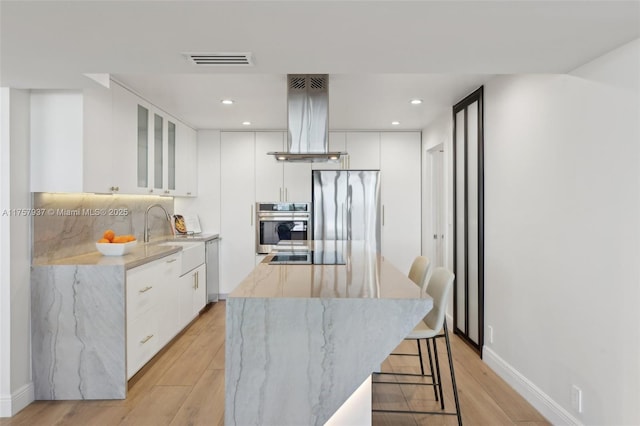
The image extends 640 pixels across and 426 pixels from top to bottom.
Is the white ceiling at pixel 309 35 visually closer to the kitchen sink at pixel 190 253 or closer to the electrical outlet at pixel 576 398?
the electrical outlet at pixel 576 398

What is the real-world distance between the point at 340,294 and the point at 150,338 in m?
2.09

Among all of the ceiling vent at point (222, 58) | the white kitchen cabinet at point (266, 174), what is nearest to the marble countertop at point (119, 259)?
the ceiling vent at point (222, 58)

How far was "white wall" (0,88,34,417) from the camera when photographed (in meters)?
2.61

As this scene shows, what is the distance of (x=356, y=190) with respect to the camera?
552 centimetres

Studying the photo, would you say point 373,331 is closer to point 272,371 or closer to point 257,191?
point 272,371

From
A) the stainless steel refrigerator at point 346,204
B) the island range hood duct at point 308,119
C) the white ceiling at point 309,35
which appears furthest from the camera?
the stainless steel refrigerator at point 346,204

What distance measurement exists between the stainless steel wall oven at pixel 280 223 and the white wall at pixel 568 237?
108 inches

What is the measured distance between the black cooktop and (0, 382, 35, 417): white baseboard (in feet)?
6.03

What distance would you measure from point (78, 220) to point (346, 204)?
3.21 m

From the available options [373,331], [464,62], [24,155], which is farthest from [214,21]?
[24,155]

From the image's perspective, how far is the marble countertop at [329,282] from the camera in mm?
1947

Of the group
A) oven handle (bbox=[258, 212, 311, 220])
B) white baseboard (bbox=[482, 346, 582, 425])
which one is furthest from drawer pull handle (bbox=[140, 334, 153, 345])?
white baseboard (bbox=[482, 346, 582, 425])

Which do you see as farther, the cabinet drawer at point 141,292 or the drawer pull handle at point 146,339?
the drawer pull handle at point 146,339

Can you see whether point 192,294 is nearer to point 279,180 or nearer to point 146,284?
point 146,284
